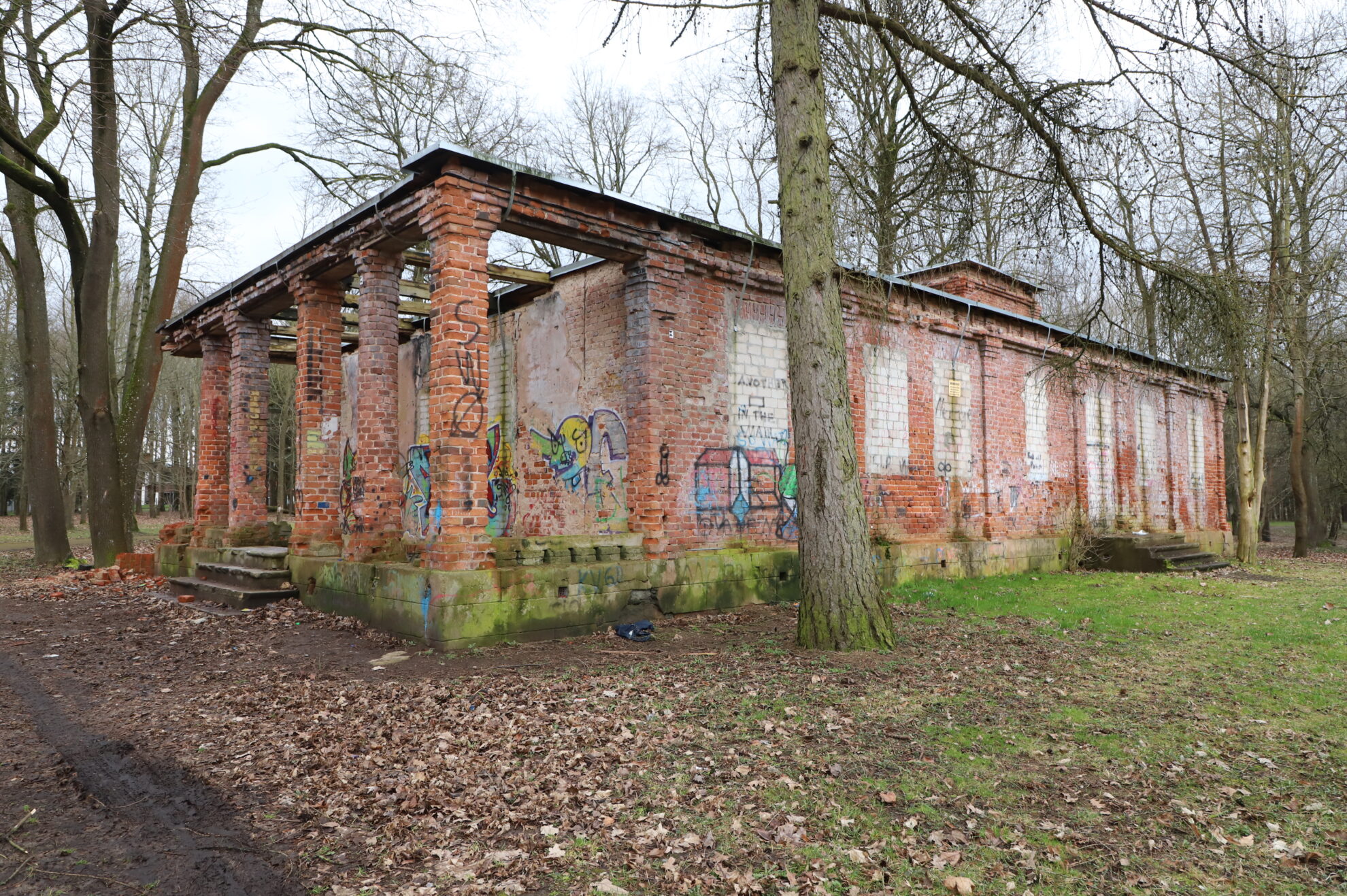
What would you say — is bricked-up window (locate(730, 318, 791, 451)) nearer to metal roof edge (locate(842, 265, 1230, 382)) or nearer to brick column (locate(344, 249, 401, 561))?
metal roof edge (locate(842, 265, 1230, 382))

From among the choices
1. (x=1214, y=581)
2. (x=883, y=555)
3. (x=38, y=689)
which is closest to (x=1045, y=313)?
(x=1214, y=581)

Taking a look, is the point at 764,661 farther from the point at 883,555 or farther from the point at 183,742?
the point at 883,555

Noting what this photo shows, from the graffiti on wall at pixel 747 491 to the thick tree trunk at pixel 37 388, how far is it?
13.5m

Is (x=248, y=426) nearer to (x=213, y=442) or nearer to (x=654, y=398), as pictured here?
(x=213, y=442)

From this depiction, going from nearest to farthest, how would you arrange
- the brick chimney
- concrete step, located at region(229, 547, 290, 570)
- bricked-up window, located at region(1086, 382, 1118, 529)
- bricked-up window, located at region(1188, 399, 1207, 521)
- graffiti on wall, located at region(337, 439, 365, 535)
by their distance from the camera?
1. graffiti on wall, located at region(337, 439, 365, 535)
2. concrete step, located at region(229, 547, 290, 570)
3. the brick chimney
4. bricked-up window, located at region(1086, 382, 1118, 529)
5. bricked-up window, located at region(1188, 399, 1207, 521)

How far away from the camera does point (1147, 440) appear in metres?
18.7

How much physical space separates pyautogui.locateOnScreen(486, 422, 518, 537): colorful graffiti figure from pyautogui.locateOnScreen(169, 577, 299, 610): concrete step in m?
2.84

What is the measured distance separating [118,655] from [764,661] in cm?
637

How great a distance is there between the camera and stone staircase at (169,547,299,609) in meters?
10.0

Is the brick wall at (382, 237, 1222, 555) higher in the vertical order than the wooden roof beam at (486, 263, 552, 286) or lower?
lower

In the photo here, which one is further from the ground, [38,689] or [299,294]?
[299,294]

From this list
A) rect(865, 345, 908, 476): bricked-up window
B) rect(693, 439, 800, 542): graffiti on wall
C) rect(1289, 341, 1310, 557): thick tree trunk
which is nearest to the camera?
rect(693, 439, 800, 542): graffiti on wall

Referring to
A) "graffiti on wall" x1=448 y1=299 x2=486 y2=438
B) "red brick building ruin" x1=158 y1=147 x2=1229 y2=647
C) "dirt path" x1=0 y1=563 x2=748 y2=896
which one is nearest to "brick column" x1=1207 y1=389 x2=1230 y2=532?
"red brick building ruin" x1=158 y1=147 x2=1229 y2=647

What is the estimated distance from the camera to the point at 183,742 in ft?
16.7
